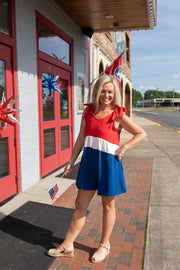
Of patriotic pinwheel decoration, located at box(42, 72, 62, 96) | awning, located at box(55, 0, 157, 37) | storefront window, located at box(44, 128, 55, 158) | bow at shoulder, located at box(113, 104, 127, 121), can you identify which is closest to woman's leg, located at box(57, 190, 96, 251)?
bow at shoulder, located at box(113, 104, 127, 121)

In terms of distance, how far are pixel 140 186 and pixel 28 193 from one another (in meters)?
2.14

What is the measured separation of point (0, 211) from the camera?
371cm

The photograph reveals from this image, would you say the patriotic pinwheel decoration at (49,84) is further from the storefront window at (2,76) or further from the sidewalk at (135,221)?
the sidewalk at (135,221)

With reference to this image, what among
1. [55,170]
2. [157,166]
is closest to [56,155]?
[55,170]

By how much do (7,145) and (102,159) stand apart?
88.4 inches

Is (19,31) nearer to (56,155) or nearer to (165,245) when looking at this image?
(56,155)

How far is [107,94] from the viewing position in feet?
7.89

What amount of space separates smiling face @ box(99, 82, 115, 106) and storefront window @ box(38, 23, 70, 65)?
326 cm

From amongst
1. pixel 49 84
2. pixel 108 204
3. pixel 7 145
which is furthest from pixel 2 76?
pixel 108 204

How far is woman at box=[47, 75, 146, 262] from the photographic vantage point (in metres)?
2.37

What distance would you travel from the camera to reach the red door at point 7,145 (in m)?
3.87

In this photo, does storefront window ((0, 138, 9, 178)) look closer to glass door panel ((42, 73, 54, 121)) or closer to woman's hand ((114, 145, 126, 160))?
glass door panel ((42, 73, 54, 121))

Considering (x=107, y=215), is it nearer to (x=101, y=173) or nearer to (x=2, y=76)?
(x=101, y=173)

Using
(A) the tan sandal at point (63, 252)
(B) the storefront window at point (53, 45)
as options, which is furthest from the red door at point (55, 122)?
(A) the tan sandal at point (63, 252)
